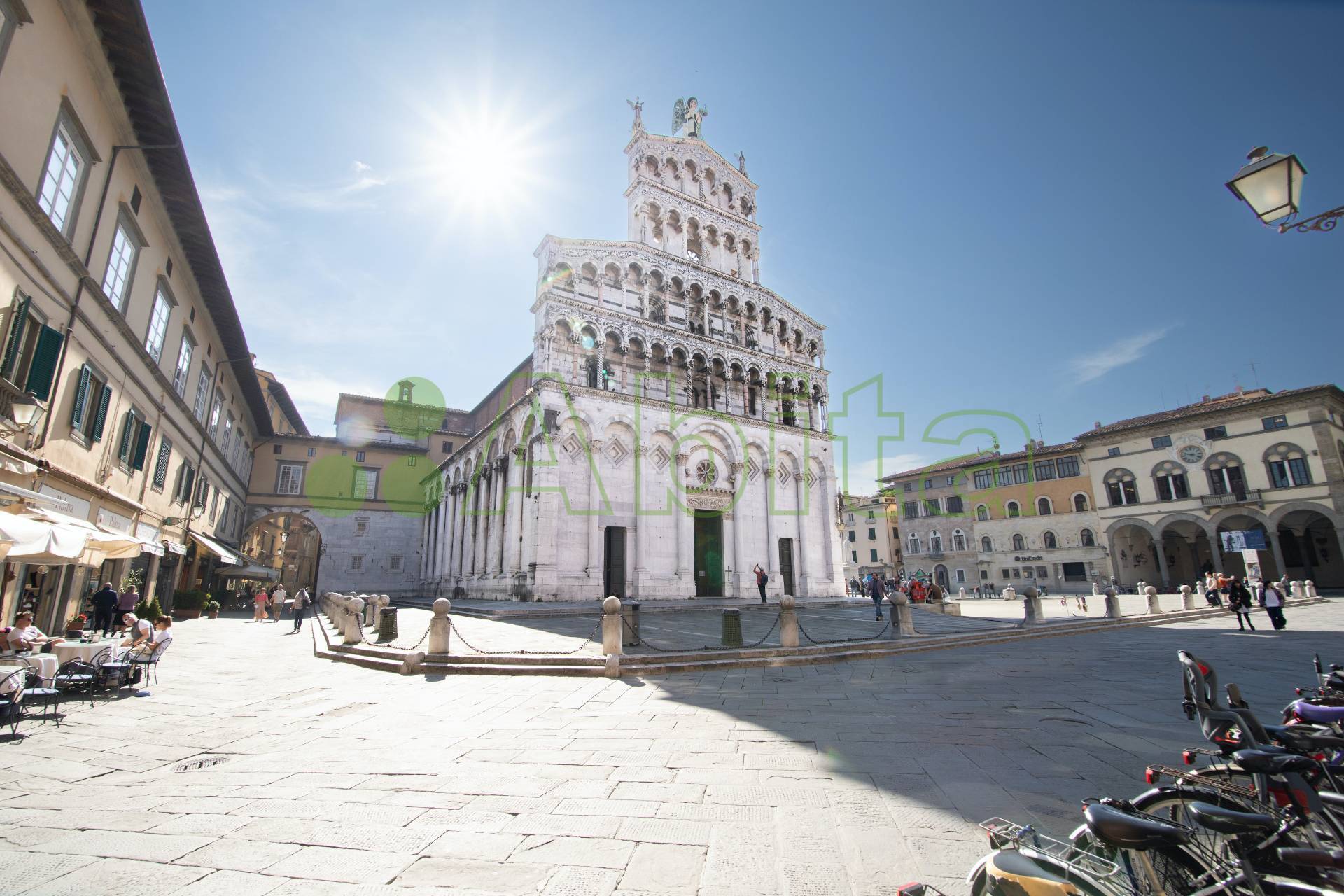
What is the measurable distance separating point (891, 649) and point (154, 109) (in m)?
18.2

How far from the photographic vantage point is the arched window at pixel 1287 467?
33031 millimetres

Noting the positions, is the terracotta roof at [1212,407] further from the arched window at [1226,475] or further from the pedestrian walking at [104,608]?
the pedestrian walking at [104,608]

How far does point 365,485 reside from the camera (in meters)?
36.6

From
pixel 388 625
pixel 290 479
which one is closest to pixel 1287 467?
pixel 388 625

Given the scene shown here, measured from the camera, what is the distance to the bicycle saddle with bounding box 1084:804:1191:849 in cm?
188

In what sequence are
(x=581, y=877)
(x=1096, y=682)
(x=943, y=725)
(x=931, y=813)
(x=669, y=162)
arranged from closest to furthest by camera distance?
(x=581, y=877)
(x=931, y=813)
(x=943, y=725)
(x=1096, y=682)
(x=669, y=162)

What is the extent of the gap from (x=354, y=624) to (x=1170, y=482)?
4735 cm

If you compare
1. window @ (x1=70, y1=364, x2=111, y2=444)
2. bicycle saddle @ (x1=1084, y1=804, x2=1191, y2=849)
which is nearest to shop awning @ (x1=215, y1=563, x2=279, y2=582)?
window @ (x1=70, y1=364, x2=111, y2=444)

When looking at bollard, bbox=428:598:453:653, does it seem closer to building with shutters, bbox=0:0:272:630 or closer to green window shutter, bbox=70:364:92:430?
building with shutters, bbox=0:0:272:630

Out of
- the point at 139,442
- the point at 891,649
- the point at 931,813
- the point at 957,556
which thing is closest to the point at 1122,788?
the point at 931,813

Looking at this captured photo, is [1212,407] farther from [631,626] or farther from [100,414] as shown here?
[100,414]

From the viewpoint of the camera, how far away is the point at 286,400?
40.9 m

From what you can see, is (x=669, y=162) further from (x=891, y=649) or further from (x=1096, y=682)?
(x=1096, y=682)

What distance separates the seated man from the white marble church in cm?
1326
